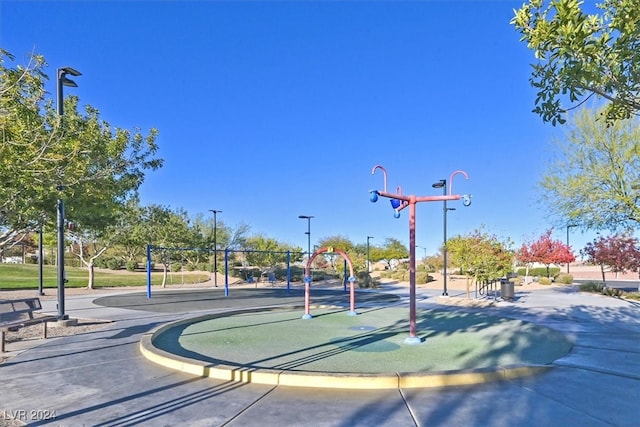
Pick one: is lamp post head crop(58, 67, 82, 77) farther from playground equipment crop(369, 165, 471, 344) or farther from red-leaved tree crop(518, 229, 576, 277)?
red-leaved tree crop(518, 229, 576, 277)

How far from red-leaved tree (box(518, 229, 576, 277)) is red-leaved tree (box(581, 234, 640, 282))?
33.8ft

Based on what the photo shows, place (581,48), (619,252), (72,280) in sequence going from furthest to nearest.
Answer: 1. (72,280)
2. (619,252)
3. (581,48)

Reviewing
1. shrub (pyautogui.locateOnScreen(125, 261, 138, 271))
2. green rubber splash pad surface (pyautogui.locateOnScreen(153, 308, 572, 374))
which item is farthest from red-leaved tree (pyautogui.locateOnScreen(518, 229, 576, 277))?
shrub (pyautogui.locateOnScreen(125, 261, 138, 271))

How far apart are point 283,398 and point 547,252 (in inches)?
1320

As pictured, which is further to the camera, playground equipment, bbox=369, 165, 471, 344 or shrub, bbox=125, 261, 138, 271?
shrub, bbox=125, 261, 138, 271

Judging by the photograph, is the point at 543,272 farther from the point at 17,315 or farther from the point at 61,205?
the point at 17,315

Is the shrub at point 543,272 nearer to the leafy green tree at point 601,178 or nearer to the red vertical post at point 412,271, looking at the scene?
the leafy green tree at point 601,178

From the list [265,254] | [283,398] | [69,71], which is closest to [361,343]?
[283,398]

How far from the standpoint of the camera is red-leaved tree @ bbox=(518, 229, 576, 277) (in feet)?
108

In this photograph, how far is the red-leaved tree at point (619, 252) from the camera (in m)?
21.3

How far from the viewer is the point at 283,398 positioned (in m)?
4.94

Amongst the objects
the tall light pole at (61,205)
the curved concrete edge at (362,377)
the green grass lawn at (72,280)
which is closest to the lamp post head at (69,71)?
the tall light pole at (61,205)

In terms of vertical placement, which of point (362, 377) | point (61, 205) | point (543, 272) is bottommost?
→ point (543, 272)

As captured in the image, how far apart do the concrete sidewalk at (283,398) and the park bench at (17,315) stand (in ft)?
3.51
